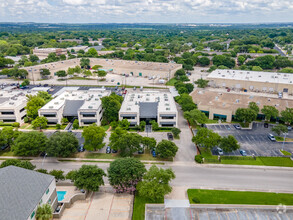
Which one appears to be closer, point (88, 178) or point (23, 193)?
point (23, 193)

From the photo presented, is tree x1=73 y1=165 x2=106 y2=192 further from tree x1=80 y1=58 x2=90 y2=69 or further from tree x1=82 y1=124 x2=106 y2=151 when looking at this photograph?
tree x1=80 y1=58 x2=90 y2=69

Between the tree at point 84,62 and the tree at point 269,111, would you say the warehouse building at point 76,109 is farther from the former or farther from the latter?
the tree at point 84,62

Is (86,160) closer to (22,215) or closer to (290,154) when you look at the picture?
(22,215)

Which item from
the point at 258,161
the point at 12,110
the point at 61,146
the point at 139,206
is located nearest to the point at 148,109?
the point at 61,146

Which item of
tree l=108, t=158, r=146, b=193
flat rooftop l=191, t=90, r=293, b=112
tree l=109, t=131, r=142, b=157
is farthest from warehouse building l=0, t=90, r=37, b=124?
flat rooftop l=191, t=90, r=293, b=112

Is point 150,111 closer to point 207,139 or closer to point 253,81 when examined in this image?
point 207,139

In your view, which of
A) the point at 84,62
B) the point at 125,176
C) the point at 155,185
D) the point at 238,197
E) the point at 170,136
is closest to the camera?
the point at 155,185
